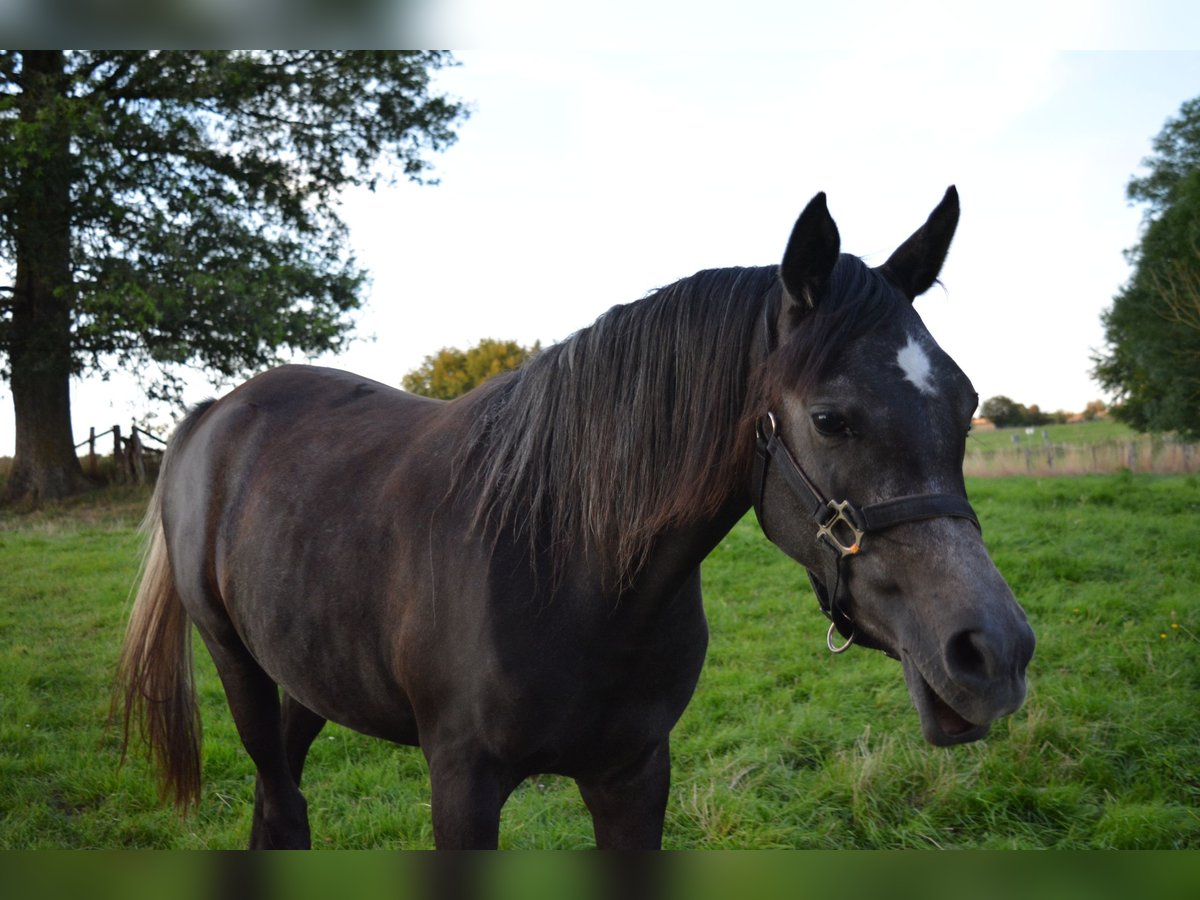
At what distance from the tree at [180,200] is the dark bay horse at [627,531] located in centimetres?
545

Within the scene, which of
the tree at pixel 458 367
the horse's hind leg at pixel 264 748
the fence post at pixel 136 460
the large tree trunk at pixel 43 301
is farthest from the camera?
the tree at pixel 458 367

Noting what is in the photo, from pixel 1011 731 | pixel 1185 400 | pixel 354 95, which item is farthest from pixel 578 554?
pixel 1185 400

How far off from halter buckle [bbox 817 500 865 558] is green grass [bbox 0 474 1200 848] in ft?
6.30

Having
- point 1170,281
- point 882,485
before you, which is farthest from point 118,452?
point 1170,281

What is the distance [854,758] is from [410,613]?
2189 mm

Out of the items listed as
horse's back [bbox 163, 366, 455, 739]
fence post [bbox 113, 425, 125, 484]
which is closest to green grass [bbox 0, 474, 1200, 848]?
horse's back [bbox 163, 366, 455, 739]

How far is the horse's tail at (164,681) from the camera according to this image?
3.03m

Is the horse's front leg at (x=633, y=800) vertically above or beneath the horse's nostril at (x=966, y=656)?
beneath

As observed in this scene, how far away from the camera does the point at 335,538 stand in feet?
7.04

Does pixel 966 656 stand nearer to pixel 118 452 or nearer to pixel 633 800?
pixel 633 800

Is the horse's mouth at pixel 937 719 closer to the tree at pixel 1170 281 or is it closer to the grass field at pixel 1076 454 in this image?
the tree at pixel 1170 281

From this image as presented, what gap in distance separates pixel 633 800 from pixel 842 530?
91cm

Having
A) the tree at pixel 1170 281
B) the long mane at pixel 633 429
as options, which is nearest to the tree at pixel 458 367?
the tree at pixel 1170 281

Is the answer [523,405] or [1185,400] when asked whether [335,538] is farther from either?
[1185,400]
